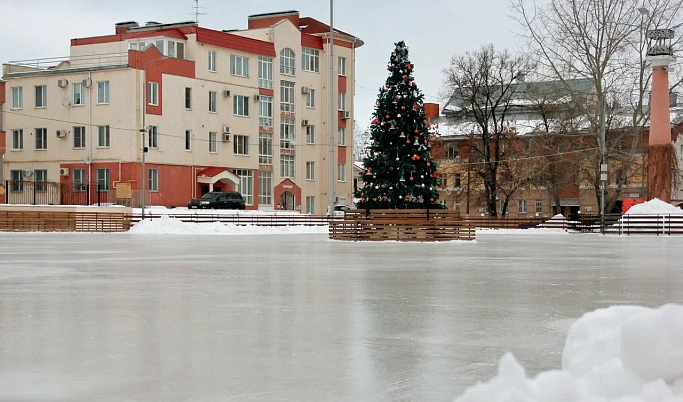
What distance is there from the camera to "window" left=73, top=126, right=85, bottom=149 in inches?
2623

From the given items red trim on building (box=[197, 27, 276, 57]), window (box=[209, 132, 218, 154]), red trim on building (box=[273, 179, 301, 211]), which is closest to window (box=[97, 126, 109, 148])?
window (box=[209, 132, 218, 154])

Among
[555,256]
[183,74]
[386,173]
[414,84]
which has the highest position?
[183,74]

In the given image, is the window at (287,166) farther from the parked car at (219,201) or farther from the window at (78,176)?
the window at (78,176)

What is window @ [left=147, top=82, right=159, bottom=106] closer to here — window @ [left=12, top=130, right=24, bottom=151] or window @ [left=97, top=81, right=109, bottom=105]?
window @ [left=97, top=81, right=109, bottom=105]

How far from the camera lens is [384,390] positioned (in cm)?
632

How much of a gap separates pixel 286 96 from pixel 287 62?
2806 millimetres

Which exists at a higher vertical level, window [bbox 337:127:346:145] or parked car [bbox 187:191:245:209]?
window [bbox 337:127:346:145]

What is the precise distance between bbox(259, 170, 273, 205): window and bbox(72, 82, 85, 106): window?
51.8 ft

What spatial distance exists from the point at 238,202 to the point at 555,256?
43527 mm

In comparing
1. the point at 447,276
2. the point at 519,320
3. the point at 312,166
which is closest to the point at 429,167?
the point at 447,276

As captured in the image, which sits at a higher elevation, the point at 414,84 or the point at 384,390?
the point at 414,84

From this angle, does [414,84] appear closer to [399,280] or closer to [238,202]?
[399,280]

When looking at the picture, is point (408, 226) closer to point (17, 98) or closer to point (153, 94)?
point (153, 94)

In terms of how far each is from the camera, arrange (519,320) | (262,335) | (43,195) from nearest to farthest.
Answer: (262,335)
(519,320)
(43,195)
